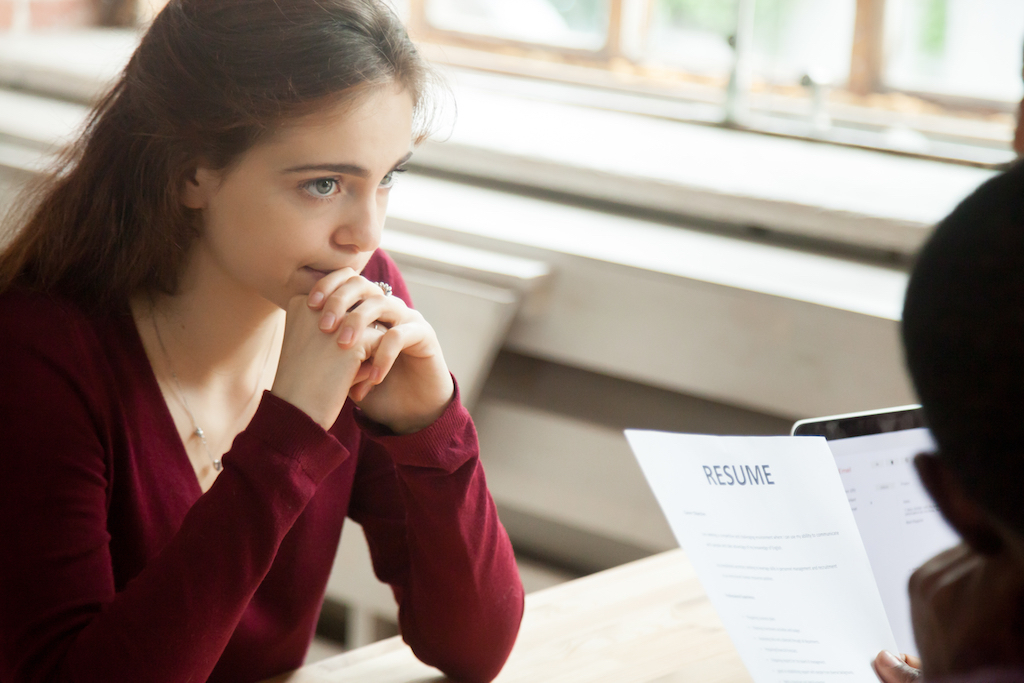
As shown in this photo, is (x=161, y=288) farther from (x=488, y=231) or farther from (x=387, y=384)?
(x=488, y=231)

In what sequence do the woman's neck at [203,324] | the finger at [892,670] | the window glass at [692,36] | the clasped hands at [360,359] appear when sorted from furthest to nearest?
the window glass at [692,36] → the woman's neck at [203,324] → the clasped hands at [360,359] → the finger at [892,670]

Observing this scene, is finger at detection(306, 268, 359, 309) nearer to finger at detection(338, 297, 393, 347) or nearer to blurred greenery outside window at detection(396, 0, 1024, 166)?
finger at detection(338, 297, 393, 347)

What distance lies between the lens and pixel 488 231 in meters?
1.72

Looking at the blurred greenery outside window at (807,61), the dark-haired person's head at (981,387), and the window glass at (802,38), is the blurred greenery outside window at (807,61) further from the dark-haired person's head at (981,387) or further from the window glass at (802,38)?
the dark-haired person's head at (981,387)

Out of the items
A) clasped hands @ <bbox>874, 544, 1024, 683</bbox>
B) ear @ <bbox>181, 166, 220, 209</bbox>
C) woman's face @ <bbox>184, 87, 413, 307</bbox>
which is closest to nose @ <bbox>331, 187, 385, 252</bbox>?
woman's face @ <bbox>184, 87, 413, 307</bbox>

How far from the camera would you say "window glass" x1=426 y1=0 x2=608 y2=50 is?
229cm

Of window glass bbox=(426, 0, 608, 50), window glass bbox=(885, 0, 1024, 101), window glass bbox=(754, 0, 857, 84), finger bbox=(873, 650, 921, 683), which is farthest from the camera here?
window glass bbox=(426, 0, 608, 50)

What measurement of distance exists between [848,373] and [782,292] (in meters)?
0.14

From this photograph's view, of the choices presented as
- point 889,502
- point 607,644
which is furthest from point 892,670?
point 607,644

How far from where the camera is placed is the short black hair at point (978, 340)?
1.33ft

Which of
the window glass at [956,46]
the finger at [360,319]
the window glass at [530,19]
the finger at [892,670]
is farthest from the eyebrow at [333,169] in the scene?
the window glass at [530,19]

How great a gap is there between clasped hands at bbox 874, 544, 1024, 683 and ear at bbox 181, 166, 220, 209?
68 cm

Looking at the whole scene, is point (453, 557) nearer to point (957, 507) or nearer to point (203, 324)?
point (203, 324)

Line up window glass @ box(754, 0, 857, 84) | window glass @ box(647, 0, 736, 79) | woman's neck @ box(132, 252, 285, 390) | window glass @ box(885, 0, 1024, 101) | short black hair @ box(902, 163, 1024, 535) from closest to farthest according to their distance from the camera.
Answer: short black hair @ box(902, 163, 1024, 535) < woman's neck @ box(132, 252, 285, 390) < window glass @ box(885, 0, 1024, 101) < window glass @ box(754, 0, 857, 84) < window glass @ box(647, 0, 736, 79)
